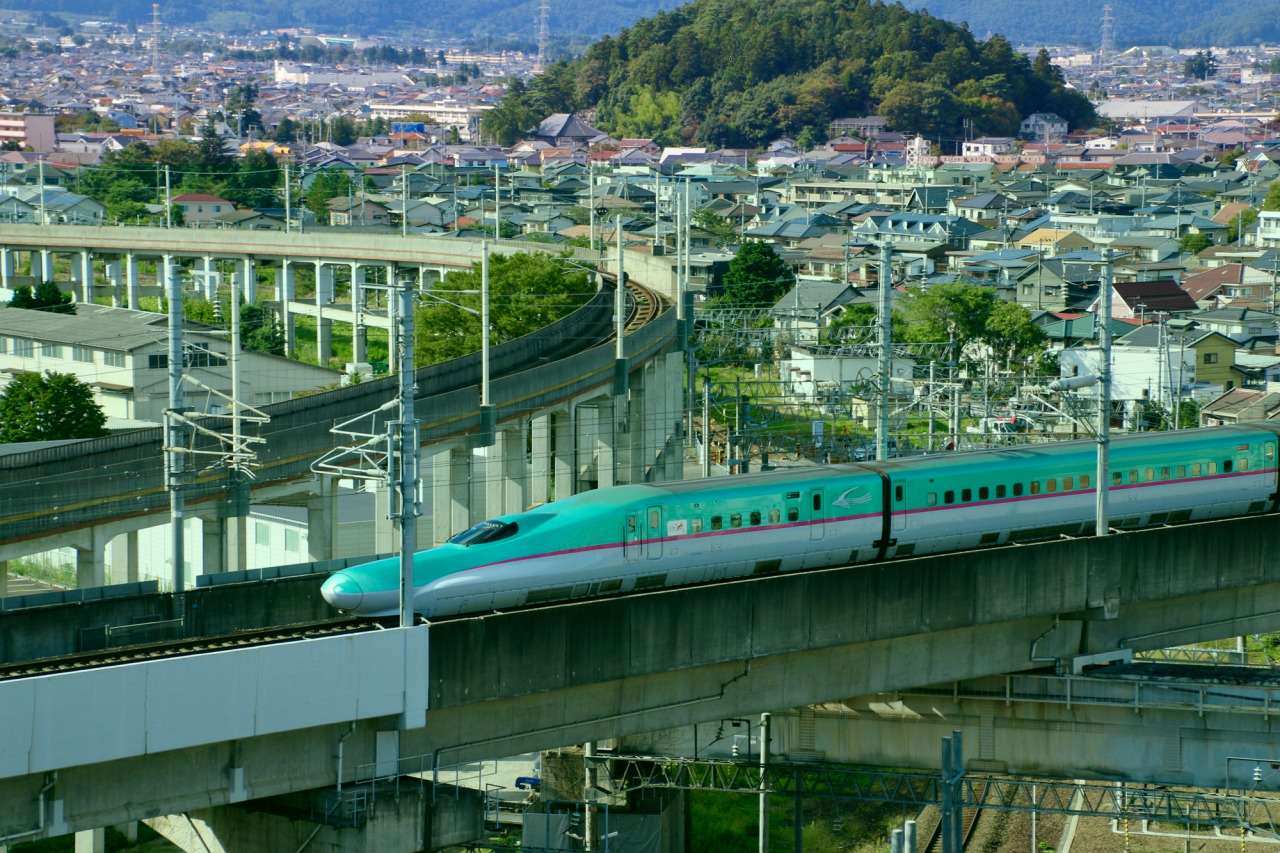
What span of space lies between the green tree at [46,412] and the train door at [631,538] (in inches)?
871

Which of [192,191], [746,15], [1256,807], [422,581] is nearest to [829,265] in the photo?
[192,191]

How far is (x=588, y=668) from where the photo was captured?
62.5ft

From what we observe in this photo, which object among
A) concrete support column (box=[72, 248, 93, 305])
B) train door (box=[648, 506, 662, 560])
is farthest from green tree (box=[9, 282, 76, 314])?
train door (box=[648, 506, 662, 560])

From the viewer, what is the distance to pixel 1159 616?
24234 mm

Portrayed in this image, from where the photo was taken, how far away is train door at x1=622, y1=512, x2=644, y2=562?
21062mm

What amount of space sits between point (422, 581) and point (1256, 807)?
1397 centimetres

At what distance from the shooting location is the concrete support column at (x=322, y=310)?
6638 cm

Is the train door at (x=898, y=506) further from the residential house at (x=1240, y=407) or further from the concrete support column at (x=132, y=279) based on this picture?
the concrete support column at (x=132, y=279)

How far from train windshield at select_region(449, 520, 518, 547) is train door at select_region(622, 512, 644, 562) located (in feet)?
4.75

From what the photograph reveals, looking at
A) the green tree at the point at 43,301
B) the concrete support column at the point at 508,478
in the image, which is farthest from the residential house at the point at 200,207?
the concrete support column at the point at 508,478

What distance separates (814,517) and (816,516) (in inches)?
1.3

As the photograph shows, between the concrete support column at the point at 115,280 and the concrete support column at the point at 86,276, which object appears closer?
the concrete support column at the point at 86,276

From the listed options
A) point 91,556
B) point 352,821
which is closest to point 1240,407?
point 91,556

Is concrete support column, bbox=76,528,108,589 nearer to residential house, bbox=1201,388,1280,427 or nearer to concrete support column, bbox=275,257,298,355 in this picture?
residential house, bbox=1201,388,1280,427
